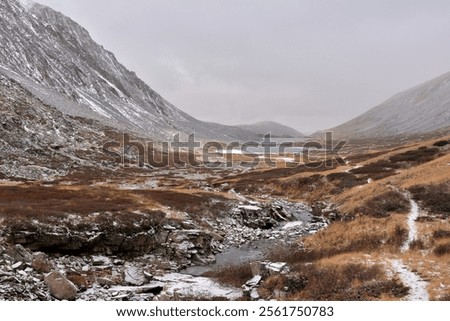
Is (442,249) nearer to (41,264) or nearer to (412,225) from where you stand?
(412,225)

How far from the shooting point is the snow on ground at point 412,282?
15.5 metres

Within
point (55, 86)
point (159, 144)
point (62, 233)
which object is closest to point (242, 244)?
point (62, 233)

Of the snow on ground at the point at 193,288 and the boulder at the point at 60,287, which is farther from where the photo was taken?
the snow on ground at the point at 193,288

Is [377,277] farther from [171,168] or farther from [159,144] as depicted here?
[159,144]

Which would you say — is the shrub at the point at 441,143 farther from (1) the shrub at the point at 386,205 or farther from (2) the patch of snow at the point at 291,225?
(2) the patch of snow at the point at 291,225

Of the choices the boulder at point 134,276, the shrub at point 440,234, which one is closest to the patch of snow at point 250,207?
the shrub at point 440,234

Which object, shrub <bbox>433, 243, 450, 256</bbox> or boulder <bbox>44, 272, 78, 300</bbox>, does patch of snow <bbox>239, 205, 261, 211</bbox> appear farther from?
boulder <bbox>44, 272, 78, 300</bbox>

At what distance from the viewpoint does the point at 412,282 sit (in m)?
17.1

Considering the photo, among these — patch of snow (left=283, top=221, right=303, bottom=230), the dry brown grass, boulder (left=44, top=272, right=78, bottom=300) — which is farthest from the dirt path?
boulder (left=44, top=272, right=78, bottom=300)

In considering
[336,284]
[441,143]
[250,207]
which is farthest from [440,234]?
[441,143]

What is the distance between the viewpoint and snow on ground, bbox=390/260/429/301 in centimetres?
1550

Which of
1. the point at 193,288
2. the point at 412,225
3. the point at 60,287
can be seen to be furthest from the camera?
the point at 412,225

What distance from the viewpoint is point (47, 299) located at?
56.6 feet

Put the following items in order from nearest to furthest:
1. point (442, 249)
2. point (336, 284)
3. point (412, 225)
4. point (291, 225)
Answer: point (336, 284) → point (442, 249) → point (412, 225) → point (291, 225)
